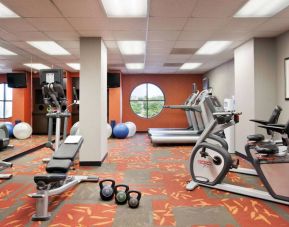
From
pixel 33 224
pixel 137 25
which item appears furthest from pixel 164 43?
pixel 33 224

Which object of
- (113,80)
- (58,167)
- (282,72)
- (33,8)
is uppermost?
(33,8)

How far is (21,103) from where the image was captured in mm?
6523

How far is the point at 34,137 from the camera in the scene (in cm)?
711

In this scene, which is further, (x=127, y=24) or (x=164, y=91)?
(x=164, y=91)

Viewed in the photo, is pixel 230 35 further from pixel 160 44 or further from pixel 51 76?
pixel 51 76

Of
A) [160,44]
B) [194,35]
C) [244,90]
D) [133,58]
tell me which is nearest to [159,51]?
[160,44]

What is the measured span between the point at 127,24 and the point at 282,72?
3416 mm

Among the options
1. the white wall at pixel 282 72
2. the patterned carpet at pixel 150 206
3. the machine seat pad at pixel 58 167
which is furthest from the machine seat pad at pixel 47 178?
the white wall at pixel 282 72

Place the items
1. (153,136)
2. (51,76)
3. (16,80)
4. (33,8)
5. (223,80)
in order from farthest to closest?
(223,80) < (153,136) < (16,80) < (51,76) < (33,8)

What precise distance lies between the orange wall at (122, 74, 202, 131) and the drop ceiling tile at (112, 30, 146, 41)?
19.5 feet

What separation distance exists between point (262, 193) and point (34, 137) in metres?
6.40

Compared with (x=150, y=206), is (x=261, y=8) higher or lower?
higher

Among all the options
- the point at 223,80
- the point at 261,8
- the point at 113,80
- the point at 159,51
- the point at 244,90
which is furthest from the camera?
the point at 113,80

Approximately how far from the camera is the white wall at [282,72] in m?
4.78
